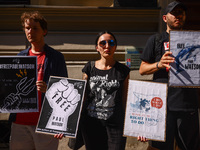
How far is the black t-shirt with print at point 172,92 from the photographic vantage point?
2.48 m

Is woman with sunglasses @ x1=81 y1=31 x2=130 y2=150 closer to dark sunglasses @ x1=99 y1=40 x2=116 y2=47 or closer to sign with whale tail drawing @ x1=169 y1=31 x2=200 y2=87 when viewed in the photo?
dark sunglasses @ x1=99 y1=40 x2=116 y2=47

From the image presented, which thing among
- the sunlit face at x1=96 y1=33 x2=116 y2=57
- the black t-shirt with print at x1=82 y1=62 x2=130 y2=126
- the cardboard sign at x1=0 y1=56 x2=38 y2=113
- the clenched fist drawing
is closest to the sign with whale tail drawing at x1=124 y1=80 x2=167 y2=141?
the black t-shirt with print at x1=82 y1=62 x2=130 y2=126

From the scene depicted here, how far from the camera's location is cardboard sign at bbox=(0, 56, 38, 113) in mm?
2500

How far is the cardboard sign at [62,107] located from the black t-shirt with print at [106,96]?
0.35ft

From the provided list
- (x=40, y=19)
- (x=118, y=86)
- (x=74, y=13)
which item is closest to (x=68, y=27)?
(x=74, y=13)

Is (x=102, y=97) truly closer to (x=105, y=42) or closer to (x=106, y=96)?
(x=106, y=96)

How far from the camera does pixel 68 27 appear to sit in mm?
4664

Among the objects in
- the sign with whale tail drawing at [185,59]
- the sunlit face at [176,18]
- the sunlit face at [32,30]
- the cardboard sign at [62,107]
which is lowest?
the cardboard sign at [62,107]

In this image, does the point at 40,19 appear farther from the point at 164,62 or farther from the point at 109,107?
the point at 164,62

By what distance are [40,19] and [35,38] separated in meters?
0.20

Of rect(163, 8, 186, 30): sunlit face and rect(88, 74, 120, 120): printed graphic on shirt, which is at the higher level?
rect(163, 8, 186, 30): sunlit face

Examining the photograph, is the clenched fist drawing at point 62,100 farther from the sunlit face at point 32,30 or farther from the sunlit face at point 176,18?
the sunlit face at point 176,18

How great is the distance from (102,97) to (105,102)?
2.2 inches

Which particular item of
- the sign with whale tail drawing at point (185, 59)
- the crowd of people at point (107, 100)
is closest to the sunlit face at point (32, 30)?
the crowd of people at point (107, 100)
